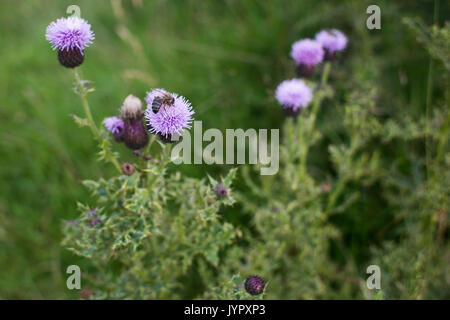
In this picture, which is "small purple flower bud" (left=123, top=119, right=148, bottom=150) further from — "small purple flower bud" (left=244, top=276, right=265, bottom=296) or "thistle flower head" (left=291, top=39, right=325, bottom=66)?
"thistle flower head" (left=291, top=39, right=325, bottom=66)

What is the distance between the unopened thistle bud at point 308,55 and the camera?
227cm

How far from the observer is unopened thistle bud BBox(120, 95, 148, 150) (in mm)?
1777

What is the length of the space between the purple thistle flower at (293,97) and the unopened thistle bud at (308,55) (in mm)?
165

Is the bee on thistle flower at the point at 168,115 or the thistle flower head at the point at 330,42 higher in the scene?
the thistle flower head at the point at 330,42

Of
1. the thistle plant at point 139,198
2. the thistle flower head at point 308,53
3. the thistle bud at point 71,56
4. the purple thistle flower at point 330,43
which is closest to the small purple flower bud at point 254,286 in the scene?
→ the thistle plant at point 139,198

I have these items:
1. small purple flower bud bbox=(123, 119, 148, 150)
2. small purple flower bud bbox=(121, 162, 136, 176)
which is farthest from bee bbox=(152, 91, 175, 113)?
small purple flower bud bbox=(121, 162, 136, 176)

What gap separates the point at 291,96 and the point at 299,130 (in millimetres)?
235

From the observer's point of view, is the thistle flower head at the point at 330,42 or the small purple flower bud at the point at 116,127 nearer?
the small purple flower bud at the point at 116,127

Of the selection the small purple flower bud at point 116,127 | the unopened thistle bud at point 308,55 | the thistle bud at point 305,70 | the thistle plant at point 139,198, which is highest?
the unopened thistle bud at point 308,55

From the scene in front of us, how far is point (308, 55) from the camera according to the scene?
2.28 meters

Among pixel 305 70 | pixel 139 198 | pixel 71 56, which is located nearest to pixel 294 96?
pixel 305 70

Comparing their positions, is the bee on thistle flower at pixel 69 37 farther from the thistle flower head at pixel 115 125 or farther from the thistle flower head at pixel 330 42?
the thistle flower head at pixel 330 42

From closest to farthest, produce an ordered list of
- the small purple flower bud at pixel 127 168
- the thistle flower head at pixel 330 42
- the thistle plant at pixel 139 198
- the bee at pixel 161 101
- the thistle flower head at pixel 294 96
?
1. the bee at pixel 161 101
2. the thistle plant at pixel 139 198
3. the small purple flower bud at pixel 127 168
4. the thistle flower head at pixel 294 96
5. the thistle flower head at pixel 330 42
